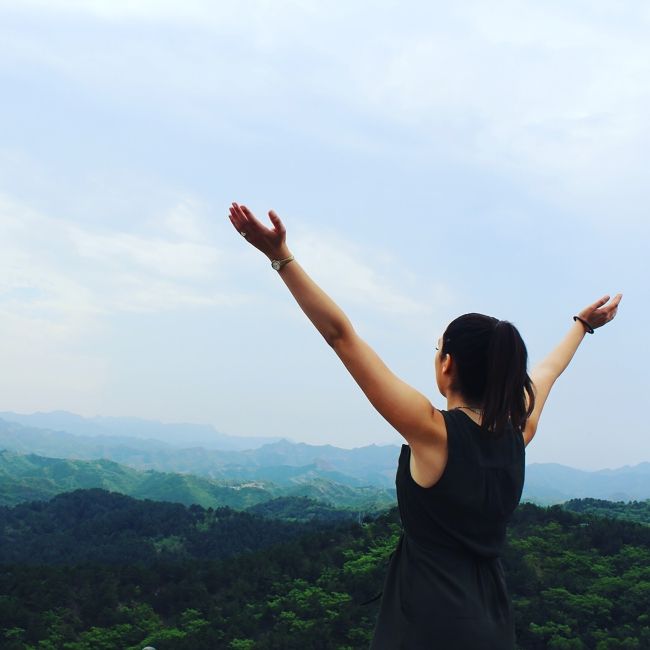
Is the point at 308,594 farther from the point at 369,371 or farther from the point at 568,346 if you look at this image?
the point at 369,371

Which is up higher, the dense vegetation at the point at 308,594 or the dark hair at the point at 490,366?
the dark hair at the point at 490,366

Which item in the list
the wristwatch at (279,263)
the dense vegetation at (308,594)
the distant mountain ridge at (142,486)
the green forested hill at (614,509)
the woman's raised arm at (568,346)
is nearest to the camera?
the wristwatch at (279,263)

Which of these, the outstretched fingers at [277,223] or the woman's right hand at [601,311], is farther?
the woman's right hand at [601,311]

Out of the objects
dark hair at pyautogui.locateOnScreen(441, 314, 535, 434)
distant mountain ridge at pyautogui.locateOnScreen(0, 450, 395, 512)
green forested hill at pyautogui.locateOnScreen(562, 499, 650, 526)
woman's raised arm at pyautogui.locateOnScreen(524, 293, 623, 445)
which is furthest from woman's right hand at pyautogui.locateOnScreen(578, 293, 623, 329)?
distant mountain ridge at pyautogui.locateOnScreen(0, 450, 395, 512)

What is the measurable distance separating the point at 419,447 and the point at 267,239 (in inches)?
26.4

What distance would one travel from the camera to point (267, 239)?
1.90 m

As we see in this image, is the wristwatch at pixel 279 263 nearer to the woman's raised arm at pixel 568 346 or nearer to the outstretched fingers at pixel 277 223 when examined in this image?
the outstretched fingers at pixel 277 223

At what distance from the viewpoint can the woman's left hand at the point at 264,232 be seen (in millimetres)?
1894

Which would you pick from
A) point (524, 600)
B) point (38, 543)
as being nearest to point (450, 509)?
point (524, 600)

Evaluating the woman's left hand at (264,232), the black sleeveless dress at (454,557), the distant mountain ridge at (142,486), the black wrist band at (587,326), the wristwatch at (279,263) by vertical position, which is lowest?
the distant mountain ridge at (142,486)

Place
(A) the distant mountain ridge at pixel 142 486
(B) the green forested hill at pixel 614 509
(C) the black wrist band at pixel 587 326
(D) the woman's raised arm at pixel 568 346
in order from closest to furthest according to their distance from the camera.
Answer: (D) the woman's raised arm at pixel 568 346 → (C) the black wrist band at pixel 587 326 → (B) the green forested hill at pixel 614 509 → (A) the distant mountain ridge at pixel 142 486

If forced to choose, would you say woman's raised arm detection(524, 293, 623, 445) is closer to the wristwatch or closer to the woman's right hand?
the woman's right hand

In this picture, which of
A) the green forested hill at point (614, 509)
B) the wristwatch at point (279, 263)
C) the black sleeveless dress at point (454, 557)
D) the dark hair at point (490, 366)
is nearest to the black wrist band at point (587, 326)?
the dark hair at point (490, 366)

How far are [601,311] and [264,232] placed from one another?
5.60 ft
